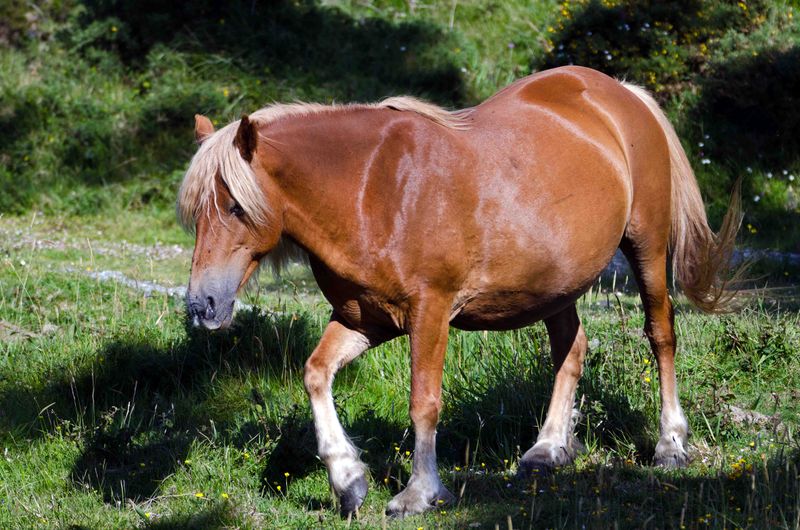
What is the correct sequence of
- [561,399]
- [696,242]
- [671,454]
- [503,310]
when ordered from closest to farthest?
1. [503,310]
2. [671,454]
3. [561,399]
4. [696,242]

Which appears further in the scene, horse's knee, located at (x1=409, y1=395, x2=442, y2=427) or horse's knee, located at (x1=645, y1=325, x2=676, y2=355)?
horse's knee, located at (x1=645, y1=325, x2=676, y2=355)

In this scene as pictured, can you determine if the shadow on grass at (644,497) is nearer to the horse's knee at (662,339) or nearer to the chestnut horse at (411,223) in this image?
the chestnut horse at (411,223)

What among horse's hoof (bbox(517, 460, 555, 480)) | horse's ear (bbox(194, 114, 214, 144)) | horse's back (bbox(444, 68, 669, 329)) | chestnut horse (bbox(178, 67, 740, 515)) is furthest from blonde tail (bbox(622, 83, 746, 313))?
horse's ear (bbox(194, 114, 214, 144))

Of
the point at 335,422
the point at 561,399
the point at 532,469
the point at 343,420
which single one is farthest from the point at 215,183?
the point at 561,399

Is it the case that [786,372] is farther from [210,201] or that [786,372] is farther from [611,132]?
[210,201]

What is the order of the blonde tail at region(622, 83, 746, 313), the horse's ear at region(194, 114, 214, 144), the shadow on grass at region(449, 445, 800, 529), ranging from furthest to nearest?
the blonde tail at region(622, 83, 746, 313) < the horse's ear at region(194, 114, 214, 144) < the shadow on grass at region(449, 445, 800, 529)

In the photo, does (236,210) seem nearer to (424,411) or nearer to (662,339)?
(424,411)

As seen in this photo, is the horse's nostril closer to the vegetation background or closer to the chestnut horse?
the chestnut horse

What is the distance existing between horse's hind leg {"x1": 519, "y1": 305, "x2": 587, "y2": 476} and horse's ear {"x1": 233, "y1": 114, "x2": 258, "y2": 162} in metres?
2.28

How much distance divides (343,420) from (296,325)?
3.47 feet

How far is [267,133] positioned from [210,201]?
44cm

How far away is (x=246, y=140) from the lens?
14.1 feet

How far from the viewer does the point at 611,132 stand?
575 cm

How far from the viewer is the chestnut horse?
14.4 ft
